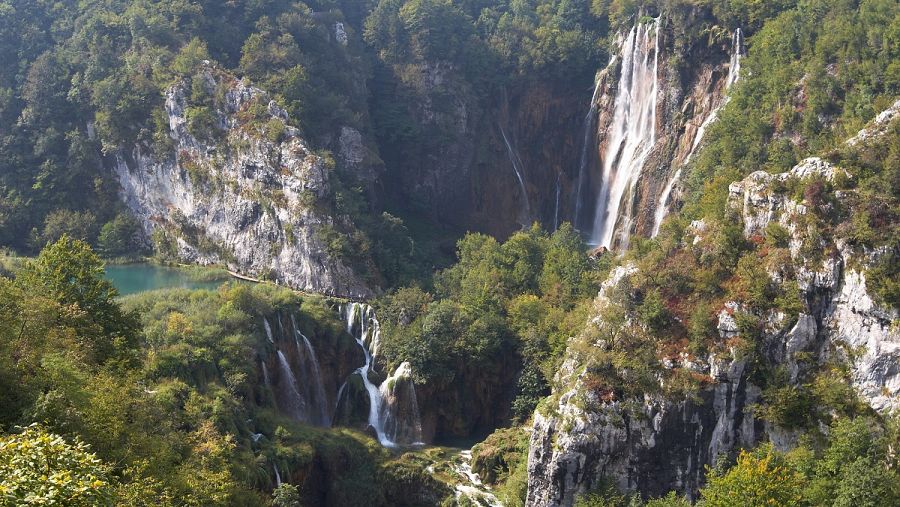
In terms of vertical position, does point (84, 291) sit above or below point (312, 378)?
above

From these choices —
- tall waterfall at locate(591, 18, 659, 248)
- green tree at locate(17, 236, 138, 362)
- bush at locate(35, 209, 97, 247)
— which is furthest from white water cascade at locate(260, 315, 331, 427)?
tall waterfall at locate(591, 18, 659, 248)

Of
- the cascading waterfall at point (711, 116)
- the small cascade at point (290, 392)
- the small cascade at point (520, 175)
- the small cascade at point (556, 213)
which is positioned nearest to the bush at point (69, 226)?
the small cascade at point (290, 392)

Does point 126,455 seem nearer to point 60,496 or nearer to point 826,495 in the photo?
point 60,496

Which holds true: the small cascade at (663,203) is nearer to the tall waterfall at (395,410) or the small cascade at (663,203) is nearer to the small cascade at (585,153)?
the small cascade at (585,153)

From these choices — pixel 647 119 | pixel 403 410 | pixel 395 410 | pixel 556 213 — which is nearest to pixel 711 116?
pixel 647 119

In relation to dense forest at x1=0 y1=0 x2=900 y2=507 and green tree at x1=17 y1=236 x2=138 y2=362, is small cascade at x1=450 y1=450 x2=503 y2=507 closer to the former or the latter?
dense forest at x1=0 y1=0 x2=900 y2=507

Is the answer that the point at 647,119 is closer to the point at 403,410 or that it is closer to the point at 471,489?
the point at 403,410
